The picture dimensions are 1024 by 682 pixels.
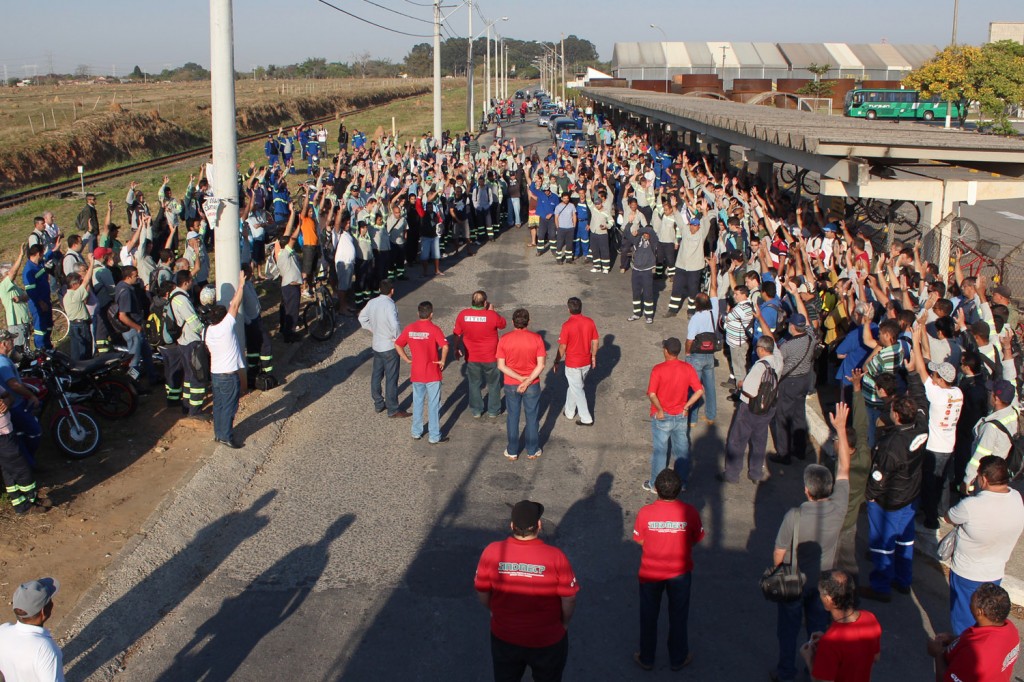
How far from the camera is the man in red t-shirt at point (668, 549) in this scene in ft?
18.9

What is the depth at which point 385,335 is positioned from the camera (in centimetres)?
1037

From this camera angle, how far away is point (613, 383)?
12000 mm

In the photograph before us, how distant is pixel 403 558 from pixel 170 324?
15.3ft

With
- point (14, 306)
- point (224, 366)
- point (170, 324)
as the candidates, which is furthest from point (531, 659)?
point (14, 306)

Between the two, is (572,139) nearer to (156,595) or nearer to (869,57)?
(156,595)

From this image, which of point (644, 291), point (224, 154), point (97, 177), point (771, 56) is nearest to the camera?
point (224, 154)

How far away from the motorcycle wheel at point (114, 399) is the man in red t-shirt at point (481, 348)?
13.3 feet

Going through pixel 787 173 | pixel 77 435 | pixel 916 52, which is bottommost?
pixel 77 435

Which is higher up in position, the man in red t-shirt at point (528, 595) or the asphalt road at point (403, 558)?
the man in red t-shirt at point (528, 595)

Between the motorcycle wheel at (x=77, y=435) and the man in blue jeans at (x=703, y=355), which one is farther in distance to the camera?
the man in blue jeans at (x=703, y=355)

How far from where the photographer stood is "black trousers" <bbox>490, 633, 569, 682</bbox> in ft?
16.3

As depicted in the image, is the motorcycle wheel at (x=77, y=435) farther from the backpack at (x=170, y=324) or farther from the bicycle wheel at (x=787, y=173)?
the bicycle wheel at (x=787, y=173)

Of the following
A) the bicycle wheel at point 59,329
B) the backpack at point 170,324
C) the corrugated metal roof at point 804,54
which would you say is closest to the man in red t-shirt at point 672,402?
the backpack at point 170,324

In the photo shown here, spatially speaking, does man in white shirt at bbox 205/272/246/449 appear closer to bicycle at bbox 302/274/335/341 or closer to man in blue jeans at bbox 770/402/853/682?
bicycle at bbox 302/274/335/341
